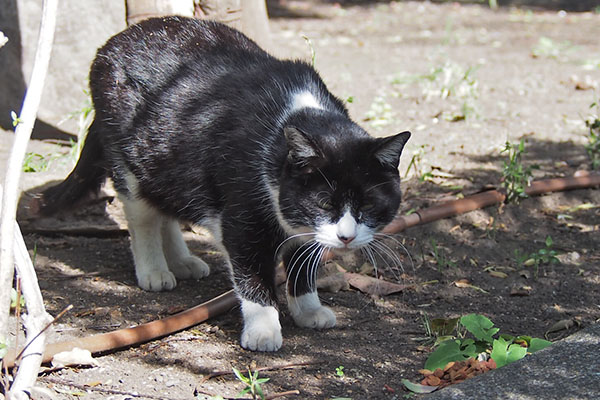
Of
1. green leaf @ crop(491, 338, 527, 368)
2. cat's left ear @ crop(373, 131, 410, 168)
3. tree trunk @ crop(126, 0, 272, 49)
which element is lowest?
green leaf @ crop(491, 338, 527, 368)

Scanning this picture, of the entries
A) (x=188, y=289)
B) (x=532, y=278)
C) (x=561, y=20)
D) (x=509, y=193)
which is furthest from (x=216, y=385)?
(x=561, y=20)

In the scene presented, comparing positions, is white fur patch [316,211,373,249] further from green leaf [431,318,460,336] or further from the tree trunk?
the tree trunk

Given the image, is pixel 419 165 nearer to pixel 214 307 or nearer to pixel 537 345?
pixel 214 307

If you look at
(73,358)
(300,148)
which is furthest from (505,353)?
(73,358)

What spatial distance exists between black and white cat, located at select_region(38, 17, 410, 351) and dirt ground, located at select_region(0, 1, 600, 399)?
21cm

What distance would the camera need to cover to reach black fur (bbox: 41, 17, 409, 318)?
3.02m

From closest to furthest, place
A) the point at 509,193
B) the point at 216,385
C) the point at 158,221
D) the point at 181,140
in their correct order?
the point at 216,385 → the point at 181,140 → the point at 158,221 → the point at 509,193

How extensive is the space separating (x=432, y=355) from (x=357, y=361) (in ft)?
0.98

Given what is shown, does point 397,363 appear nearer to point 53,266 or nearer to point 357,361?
point 357,361

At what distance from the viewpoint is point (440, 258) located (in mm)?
4020

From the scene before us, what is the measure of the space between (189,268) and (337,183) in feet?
4.16

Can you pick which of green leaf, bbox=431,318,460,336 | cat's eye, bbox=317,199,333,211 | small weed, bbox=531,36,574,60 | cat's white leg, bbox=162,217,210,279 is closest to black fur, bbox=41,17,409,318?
cat's eye, bbox=317,199,333,211

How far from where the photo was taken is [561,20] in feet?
34.0

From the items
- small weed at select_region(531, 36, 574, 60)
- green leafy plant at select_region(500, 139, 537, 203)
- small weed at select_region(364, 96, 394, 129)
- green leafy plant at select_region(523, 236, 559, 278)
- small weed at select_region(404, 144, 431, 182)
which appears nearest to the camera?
green leafy plant at select_region(523, 236, 559, 278)
